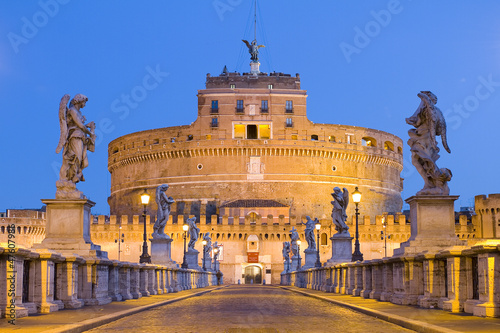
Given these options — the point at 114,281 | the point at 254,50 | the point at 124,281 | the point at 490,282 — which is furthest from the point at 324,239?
the point at 490,282

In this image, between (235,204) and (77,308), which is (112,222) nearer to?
(235,204)

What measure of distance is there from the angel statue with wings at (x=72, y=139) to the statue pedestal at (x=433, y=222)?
6594mm

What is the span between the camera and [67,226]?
575 inches

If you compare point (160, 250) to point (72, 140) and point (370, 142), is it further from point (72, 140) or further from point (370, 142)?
point (370, 142)

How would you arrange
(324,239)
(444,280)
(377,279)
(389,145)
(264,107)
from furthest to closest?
(389,145) → (264,107) → (324,239) → (377,279) → (444,280)

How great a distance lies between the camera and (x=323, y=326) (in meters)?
10.2

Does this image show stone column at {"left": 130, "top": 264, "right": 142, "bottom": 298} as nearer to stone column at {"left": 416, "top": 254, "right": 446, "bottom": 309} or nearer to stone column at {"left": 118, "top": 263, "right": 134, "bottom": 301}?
stone column at {"left": 118, "top": 263, "right": 134, "bottom": 301}

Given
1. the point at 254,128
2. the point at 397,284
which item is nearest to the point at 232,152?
the point at 254,128

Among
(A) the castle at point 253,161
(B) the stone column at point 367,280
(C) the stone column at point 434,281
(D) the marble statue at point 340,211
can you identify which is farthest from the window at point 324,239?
(C) the stone column at point 434,281

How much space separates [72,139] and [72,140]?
0.07 ft

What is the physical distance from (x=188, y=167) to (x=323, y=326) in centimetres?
8261

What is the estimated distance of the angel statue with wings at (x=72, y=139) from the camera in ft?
49.6

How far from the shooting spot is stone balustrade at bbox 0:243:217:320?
1015cm

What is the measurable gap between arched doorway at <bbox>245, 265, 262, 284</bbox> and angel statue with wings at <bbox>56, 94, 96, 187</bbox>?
2656 inches
